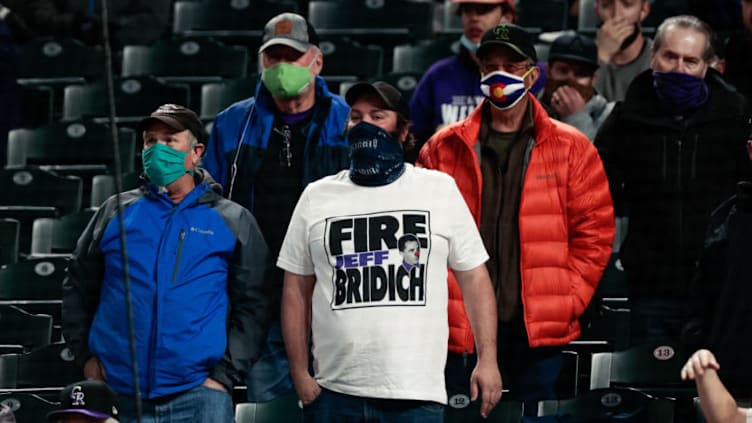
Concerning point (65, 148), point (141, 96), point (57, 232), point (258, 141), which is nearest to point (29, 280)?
point (57, 232)

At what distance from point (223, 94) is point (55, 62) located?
1290 mm

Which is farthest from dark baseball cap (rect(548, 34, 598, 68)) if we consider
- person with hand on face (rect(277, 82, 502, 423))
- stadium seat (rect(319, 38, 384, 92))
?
stadium seat (rect(319, 38, 384, 92))

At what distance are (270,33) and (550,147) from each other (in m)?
1.11

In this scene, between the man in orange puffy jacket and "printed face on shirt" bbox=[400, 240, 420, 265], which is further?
the man in orange puffy jacket

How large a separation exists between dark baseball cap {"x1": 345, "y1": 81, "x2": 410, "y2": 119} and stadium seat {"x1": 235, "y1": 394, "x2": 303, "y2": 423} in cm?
107

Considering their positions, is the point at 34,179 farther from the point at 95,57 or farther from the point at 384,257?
the point at 384,257

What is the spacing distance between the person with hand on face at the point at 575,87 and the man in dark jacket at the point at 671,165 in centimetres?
25

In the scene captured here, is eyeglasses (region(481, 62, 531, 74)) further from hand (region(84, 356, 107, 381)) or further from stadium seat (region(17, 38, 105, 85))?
stadium seat (region(17, 38, 105, 85))

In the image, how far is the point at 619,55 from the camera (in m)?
6.38

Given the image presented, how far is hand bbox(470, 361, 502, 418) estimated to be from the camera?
4.24 metres

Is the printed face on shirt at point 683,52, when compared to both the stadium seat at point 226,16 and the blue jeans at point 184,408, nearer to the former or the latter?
the blue jeans at point 184,408

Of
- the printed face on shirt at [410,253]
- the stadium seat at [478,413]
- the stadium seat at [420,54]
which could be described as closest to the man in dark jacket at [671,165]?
the stadium seat at [478,413]

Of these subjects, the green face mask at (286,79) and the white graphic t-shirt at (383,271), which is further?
the green face mask at (286,79)

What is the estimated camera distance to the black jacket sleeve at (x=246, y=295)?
4598 millimetres
